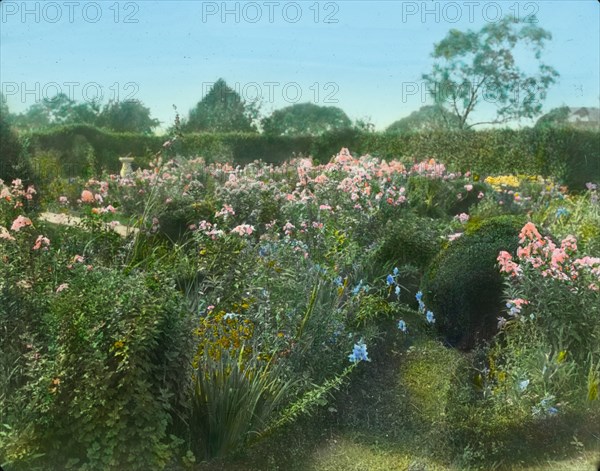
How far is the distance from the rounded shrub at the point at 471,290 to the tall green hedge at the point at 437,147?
9065 millimetres

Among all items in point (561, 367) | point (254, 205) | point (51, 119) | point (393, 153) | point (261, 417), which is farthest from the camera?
point (393, 153)

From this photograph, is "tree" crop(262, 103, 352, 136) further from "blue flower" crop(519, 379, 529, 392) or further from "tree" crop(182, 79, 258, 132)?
"blue flower" crop(519, 379, 529, 392)

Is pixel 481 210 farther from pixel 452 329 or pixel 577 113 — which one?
pixel 577 113

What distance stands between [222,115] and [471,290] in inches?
431

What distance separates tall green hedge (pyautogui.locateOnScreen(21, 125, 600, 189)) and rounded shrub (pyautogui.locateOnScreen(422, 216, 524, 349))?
907cm

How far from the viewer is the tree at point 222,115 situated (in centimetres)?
1508

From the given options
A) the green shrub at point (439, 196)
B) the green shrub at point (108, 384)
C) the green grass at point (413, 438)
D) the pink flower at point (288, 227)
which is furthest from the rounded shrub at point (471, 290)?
the green shrub at point (439, 196)

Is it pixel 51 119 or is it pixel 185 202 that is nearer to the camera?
pixel 185 202

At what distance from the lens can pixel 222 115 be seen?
15430mm

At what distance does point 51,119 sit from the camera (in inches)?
564

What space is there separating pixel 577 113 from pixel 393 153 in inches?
181

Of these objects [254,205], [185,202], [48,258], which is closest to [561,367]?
[48,258]

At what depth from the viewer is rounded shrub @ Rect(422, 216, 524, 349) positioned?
538cm

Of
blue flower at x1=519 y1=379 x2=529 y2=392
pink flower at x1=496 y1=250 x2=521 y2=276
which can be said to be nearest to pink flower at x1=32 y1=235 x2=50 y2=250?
pink flower at x1=496 y1=250 x2=521 y2=276
